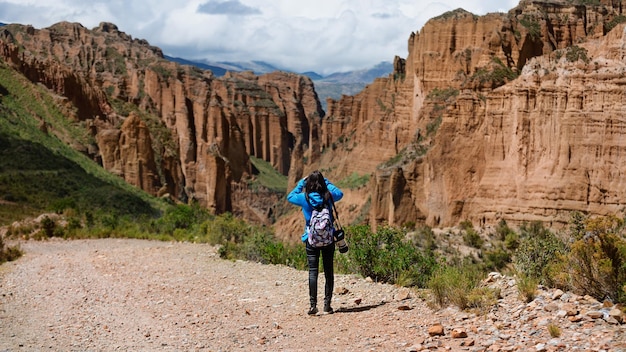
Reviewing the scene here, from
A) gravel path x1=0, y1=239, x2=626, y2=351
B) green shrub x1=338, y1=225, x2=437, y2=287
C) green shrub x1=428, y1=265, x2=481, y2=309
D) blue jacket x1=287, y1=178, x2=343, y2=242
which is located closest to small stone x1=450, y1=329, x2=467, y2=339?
gravel path x1=0, y1=239, x2=626, y2=351

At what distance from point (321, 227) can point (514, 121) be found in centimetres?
2923

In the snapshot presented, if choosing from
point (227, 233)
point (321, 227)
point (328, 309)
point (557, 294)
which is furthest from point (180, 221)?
point (557, 294)

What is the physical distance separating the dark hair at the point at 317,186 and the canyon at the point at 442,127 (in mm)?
26424

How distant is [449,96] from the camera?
4906 centimetres

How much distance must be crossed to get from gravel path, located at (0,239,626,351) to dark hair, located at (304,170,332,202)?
1.66 metres

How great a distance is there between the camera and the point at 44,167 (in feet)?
129

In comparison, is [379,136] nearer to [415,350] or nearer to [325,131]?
[325,131]

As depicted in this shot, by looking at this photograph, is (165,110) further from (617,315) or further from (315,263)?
(617,315)

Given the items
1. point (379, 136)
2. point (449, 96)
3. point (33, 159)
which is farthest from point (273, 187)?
point (33, 159)

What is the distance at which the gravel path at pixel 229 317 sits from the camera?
7184mm

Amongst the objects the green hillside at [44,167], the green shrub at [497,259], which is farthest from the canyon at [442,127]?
the green shrub at [497,259]

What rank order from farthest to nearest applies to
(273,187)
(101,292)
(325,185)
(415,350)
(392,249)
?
(273,187) < (392,249) < (101,292) < (325,185) < (415,350)

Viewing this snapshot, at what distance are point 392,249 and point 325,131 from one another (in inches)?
3360

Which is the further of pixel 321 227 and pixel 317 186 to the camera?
pixel 317 186
